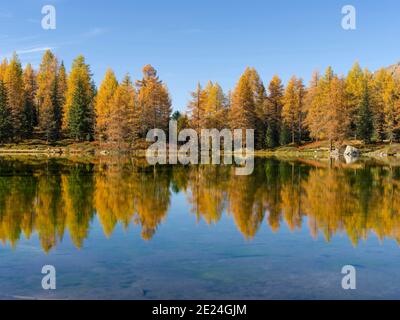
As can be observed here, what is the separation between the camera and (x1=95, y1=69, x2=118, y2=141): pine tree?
268ft

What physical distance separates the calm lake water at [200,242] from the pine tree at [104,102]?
60.1 meters

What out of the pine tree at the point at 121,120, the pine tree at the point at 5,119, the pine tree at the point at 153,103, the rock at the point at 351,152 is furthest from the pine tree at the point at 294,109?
the pine tree at the point at 5,119

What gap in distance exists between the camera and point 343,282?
29.8 ft

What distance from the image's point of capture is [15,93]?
9050cm

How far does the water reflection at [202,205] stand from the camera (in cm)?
1398

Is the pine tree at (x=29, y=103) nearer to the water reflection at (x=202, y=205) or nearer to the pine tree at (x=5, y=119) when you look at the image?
the pine tree at (x=5, y=119)

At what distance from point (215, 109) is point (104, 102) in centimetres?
2000

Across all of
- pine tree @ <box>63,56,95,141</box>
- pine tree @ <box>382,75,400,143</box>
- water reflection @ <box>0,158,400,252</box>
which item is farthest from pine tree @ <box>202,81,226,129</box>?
water reflection @ <box>0,158,400,252</box>

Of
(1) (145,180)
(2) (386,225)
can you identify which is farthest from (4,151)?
(2) (386,225)

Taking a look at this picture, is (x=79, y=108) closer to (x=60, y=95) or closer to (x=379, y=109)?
(x=60, y=95)

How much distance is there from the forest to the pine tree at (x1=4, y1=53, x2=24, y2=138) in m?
0.18

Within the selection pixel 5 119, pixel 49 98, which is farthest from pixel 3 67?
pixel 5 119
